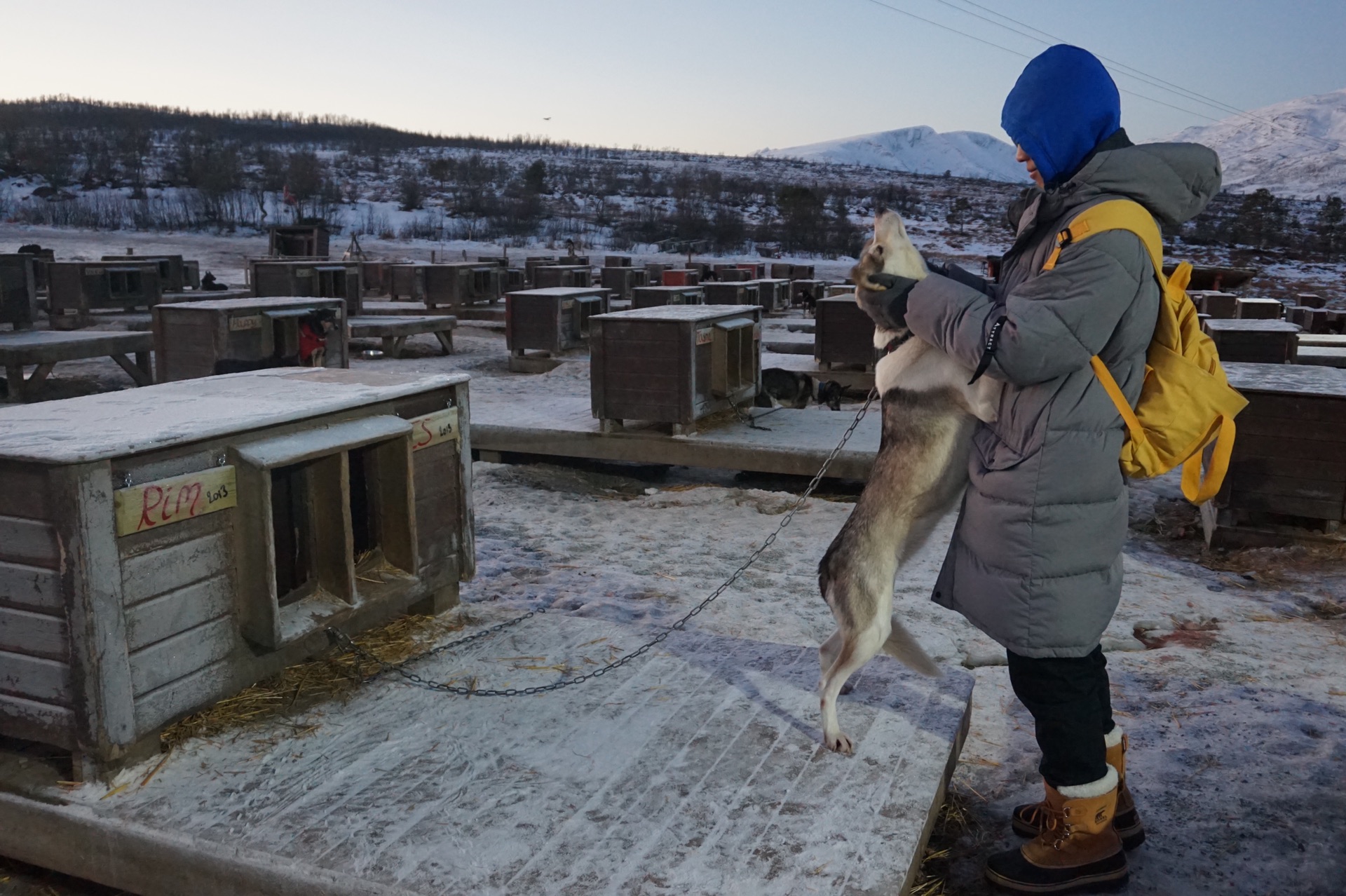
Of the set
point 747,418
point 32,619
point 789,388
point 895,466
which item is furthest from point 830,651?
point 789,388

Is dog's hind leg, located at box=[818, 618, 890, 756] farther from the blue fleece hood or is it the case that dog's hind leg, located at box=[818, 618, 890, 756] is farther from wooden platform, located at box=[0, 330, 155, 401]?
wooden platform, located at box=[0, 330, 155, 401]

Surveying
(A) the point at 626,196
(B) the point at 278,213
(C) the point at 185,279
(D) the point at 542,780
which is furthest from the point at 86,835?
(A) the point at 626,196

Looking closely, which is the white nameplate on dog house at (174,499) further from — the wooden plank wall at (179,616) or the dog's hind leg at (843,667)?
the dog's hind leg at (843,667)

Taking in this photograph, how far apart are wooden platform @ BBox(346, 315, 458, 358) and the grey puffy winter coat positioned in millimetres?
12989

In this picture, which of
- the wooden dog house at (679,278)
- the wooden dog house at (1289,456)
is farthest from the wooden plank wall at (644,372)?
the wooden dog house at (679,278)

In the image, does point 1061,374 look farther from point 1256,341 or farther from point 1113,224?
point 1256,341

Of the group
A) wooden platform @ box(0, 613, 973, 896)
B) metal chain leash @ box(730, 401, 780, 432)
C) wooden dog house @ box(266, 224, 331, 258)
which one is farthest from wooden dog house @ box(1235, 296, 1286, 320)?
wooden dog house @ box(266, 224, 331, 258)

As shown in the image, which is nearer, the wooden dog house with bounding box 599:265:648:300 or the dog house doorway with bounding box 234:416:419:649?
the dog house doorway with bounding box 234:416:419:649

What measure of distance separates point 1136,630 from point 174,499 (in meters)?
4.02

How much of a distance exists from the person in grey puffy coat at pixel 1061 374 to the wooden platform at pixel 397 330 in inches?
511

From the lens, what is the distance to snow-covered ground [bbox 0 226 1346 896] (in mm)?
2650

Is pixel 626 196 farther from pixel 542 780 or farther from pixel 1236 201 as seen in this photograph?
pixel 542 780

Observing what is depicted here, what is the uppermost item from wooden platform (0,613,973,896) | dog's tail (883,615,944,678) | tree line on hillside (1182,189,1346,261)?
tree line on hillside (1182,189,1346,261)

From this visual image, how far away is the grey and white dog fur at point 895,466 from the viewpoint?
2.25 m
